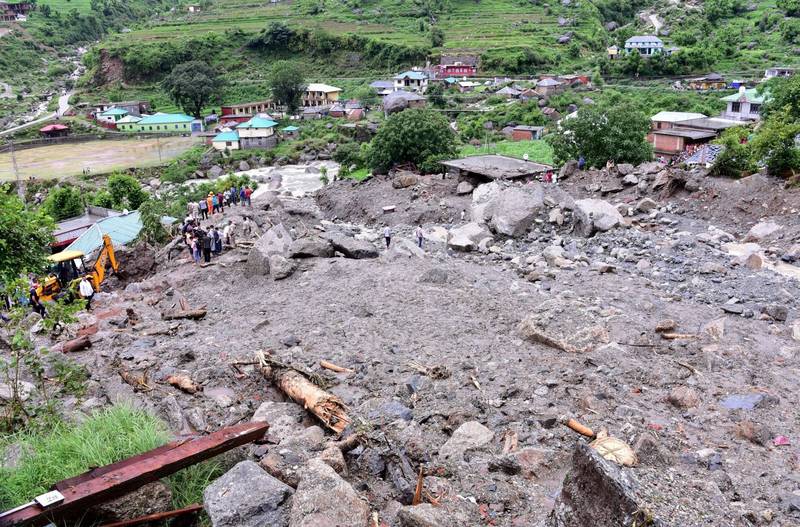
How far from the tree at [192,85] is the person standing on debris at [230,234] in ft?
166

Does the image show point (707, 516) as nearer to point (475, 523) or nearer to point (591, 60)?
point (475, 523)

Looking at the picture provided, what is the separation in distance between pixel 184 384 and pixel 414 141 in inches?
907

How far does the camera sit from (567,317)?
9.70 m

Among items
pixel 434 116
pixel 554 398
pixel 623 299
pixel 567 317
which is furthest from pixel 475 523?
pixel 434 116

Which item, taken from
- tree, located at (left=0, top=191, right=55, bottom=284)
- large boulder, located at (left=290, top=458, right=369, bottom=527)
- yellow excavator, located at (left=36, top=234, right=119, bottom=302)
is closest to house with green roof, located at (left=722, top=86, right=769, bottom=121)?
yellow excavator, located at (left=36, top=234, right=119, bottom=302)

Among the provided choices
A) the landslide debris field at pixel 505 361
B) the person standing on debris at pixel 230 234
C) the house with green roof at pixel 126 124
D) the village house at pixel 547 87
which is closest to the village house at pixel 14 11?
the house with green roof at pixel 126 124

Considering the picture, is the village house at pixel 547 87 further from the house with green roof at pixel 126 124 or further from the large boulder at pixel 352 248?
the large boulder at pixel 352 248

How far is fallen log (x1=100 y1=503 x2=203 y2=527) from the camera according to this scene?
4816 millimetres

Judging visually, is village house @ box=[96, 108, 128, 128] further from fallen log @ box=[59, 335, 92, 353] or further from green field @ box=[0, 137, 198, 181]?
fallen log @ box=[59, 335, 92, 353]

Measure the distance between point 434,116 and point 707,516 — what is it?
2745 centimetres

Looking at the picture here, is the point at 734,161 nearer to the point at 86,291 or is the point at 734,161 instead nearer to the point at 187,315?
the point at 187,315

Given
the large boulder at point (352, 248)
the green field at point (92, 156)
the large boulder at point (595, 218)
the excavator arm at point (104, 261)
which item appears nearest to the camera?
the large boulder at point (352, 248)

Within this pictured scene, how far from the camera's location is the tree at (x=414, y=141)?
97.5 feet

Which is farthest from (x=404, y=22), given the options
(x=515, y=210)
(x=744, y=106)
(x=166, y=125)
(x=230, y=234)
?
(x=230, y=234)
